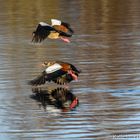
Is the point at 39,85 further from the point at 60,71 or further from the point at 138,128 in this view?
Answer: the point at 138,128

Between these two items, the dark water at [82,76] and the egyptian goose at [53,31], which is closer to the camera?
the dark water at [82,76]

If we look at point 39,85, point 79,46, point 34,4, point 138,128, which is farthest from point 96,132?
point 34,4

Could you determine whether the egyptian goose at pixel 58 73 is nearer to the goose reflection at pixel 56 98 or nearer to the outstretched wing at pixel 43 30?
the goose reflection at pixel 56 98

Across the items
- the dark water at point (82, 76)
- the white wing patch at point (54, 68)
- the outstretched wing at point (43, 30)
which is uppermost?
the outstretched wing at point (43, 30)

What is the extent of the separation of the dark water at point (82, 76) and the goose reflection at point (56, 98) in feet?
0.30

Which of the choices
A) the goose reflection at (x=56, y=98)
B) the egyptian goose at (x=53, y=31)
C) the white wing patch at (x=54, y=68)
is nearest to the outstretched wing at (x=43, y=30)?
the egyptian goose at (x=53, y=31)

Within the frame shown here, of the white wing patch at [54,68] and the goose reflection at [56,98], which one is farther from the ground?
the white wing patch at [54,68]

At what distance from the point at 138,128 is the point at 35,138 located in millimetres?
1268

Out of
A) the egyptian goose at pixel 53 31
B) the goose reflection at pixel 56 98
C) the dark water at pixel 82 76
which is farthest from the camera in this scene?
the egyptian goose at pixel 53 31

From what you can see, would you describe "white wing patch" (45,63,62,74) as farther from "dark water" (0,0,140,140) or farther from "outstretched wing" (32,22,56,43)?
"outstretched wing" (32,22,56,43)

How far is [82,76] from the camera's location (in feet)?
42.1

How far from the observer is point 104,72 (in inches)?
518

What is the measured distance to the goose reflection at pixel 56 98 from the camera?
34.7ft

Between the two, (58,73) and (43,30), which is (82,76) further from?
(58,73)
